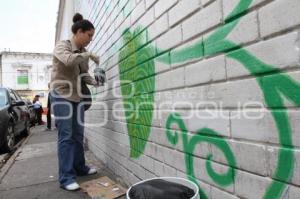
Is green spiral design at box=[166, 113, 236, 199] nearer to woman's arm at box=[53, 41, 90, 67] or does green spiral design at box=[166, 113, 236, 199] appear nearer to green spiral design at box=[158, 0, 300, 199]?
green spiral design at box=[158, 0, 300, 199]

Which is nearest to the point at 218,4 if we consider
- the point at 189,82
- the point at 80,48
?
the point at 189,82

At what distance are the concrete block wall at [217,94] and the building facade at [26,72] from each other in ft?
118

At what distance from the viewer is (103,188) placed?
10.9ft

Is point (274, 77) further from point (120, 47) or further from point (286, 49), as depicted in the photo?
point (120, 47)

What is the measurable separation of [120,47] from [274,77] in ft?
8.12

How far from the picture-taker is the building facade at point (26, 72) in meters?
37.2

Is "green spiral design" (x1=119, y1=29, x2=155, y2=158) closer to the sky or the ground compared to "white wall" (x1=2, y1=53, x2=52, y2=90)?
closer to the ground

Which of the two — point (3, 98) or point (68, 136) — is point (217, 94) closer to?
point (68, 136)

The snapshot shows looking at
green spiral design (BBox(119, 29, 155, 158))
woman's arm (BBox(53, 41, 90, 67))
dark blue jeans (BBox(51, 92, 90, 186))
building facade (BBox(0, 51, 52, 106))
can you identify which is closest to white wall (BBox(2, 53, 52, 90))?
building facade (BBox(0, 51, 52, 106))

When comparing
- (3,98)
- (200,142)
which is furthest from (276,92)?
(3,98)

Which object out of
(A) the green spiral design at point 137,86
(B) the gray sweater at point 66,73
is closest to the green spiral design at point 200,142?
(A) the green spiral design at point 137,86

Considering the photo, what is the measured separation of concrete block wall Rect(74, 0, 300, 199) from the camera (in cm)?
131

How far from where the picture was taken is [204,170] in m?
1.91

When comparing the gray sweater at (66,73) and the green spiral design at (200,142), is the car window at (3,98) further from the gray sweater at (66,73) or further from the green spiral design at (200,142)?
the green spiral design at (200,142)
